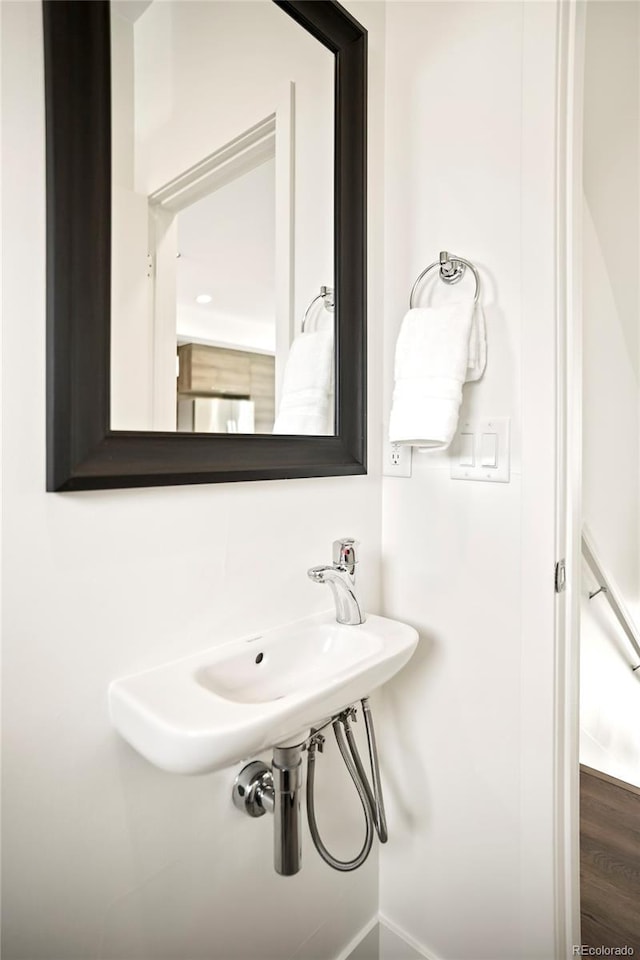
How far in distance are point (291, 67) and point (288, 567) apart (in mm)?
1057

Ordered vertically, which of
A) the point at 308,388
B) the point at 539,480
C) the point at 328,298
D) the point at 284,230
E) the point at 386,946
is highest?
the point at 284,230

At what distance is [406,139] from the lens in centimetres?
127

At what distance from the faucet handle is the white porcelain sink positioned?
A: 135mm

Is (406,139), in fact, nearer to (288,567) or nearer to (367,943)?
(288,567)

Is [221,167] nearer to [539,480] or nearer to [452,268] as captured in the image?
[452,268]

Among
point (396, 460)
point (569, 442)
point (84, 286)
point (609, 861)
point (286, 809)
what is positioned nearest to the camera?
point (84, 286)

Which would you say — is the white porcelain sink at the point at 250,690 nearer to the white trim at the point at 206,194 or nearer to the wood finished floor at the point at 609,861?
the white trim at the point at 206,194

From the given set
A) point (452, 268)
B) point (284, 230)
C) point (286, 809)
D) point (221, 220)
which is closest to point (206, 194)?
point (221, 220)

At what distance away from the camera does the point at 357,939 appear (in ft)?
4.27

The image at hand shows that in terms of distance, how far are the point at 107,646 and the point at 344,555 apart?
0.48m

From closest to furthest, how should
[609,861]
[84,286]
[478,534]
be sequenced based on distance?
[84,286] → [478,534] → [609,861]

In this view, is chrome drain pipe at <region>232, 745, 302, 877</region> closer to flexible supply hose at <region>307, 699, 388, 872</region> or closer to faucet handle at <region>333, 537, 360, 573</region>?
flexible supply hose at <region>307, 699, 388, 872</region>

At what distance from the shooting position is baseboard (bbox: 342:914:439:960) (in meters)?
1.28

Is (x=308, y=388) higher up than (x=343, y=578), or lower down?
higher up
